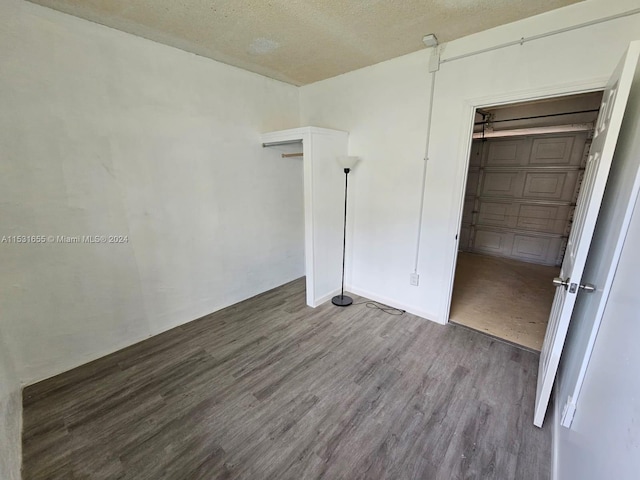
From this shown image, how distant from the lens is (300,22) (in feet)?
6.64

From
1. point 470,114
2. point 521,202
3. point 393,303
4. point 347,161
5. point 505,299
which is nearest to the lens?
point 470,114

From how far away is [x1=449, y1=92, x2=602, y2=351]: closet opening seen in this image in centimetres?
362

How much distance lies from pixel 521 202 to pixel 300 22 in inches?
191

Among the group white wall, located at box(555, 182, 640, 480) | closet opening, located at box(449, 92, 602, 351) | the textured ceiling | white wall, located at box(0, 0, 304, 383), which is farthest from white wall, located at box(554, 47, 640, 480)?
white wall, located at box(0, 0, 304, 383)

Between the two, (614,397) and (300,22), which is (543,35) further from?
(614,397)

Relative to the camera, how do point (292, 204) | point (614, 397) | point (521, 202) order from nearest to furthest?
point (614, 397) < point (292, 204) < point (521, 202)

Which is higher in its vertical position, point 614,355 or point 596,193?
point 596,193

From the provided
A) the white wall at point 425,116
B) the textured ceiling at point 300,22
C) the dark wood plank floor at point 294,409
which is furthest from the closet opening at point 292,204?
the dark wood plank floor at point 294,409

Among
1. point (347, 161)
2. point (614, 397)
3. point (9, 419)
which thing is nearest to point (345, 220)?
point (347, 161)

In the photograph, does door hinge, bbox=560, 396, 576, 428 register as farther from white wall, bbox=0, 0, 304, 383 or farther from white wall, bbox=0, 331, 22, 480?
white wall, bbox=0, 0, 304, 383

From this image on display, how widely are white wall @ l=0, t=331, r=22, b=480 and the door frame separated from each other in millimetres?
3184

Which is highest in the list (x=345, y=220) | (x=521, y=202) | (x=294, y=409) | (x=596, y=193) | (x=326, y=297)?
(x=596, y=193)

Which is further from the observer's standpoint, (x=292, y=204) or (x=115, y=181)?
(x=292, y=204)

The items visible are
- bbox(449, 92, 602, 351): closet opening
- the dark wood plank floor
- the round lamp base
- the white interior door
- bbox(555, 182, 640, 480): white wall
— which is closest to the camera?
bbox(555, 182, 640, 480): white wall
